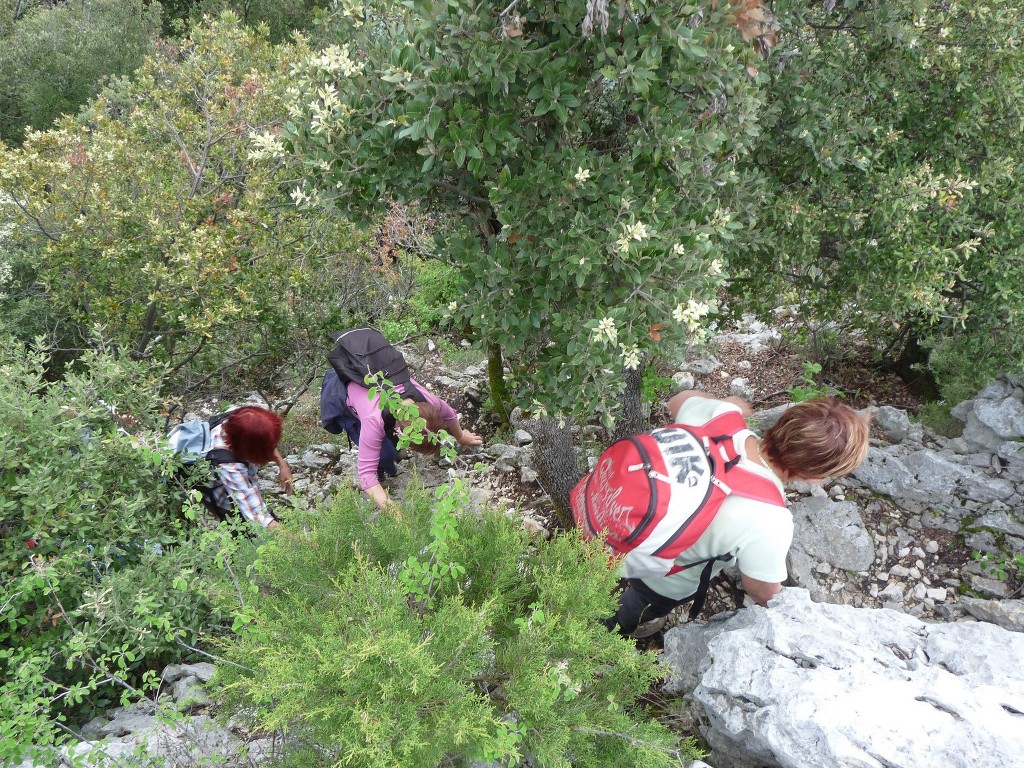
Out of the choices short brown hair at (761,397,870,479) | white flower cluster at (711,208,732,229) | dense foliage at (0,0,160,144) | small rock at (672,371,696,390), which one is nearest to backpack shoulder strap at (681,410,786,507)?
short brown hair at (761,397,870,479)

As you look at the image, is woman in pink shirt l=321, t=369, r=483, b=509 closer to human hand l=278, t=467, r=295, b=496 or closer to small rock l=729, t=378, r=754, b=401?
human hand l=278, t=467, r=295, b=496

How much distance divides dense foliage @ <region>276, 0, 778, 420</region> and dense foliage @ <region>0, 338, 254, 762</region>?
6.65 ft

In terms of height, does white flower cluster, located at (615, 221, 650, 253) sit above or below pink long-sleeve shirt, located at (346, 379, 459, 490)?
above

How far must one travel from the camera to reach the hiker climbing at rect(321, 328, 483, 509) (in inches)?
176

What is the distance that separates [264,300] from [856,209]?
5.42 metres

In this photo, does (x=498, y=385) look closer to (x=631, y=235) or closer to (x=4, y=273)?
(x=631, y=235)

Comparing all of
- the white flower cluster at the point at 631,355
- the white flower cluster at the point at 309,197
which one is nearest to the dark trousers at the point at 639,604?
the white flower cluster at the point at 631,355

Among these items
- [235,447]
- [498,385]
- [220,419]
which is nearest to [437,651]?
[235,447]

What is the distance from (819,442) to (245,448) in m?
3.72

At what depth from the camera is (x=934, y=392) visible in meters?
6.53

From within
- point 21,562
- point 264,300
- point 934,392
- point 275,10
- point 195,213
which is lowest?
point 934,392

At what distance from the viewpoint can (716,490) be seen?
3.00m

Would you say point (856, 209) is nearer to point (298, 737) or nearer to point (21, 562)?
point (298, 737)

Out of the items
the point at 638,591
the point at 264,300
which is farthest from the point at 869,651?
the point at 264,300
